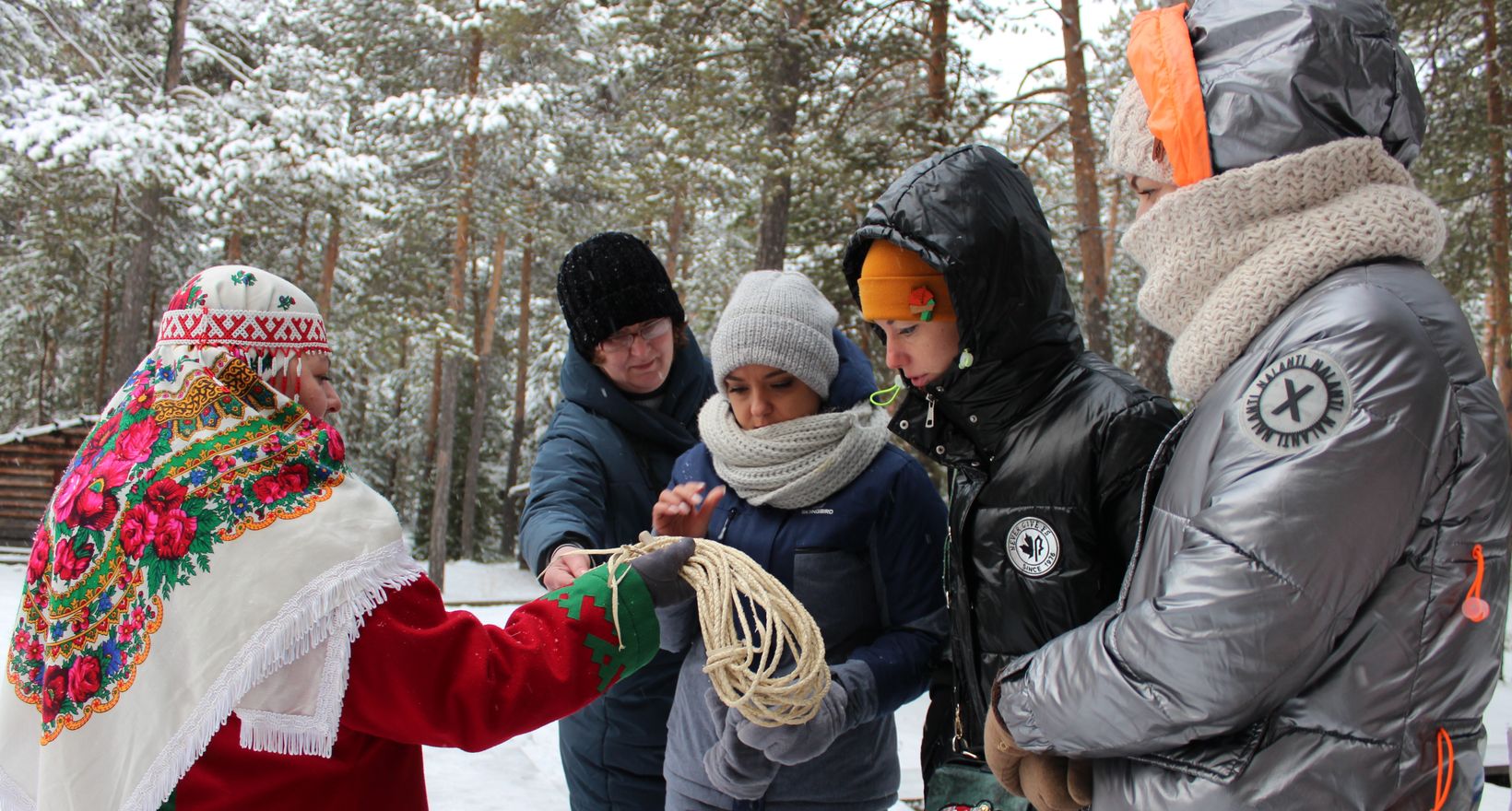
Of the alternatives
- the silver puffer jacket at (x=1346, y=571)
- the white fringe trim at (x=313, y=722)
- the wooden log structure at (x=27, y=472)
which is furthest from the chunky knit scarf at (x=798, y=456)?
the wooden log structure at (x=27, y=472)

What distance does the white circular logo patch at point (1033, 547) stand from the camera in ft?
6.05

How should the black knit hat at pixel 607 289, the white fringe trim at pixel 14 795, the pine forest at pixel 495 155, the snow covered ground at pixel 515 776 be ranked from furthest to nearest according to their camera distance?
the pine forest at pixel 495 155 < the snow covered ground at pixel 515 776 < the black knit hat at pixel 607 289 < the white fringe trim at pixel 14 795

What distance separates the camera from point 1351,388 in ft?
4.17

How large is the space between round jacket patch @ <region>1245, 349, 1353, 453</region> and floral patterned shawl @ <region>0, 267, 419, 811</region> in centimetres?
144

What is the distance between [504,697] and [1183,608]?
1.18m

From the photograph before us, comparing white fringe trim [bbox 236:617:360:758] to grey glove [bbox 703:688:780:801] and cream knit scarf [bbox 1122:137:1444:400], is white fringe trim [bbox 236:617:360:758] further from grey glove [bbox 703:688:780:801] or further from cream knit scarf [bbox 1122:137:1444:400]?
cream knit scarf [bbox 1122:137:1444:400]

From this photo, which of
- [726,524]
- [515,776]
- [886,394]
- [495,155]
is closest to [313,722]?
[726,524]

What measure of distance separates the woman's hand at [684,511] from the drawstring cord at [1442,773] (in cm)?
143

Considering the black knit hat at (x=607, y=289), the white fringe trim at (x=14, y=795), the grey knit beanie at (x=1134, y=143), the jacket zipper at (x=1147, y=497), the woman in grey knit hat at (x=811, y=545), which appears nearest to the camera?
the jacket zipper at (x=1147, y=497)

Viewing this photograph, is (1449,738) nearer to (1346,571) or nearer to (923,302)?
(1346,571)

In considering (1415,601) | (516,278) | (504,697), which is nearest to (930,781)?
(504,697)

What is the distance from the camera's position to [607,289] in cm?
303

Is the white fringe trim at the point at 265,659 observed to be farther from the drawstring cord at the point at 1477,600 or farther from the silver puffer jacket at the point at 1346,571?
the drawstring cord at the point at 1477,600

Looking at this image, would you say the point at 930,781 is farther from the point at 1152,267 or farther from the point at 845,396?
the point at 1152,267
